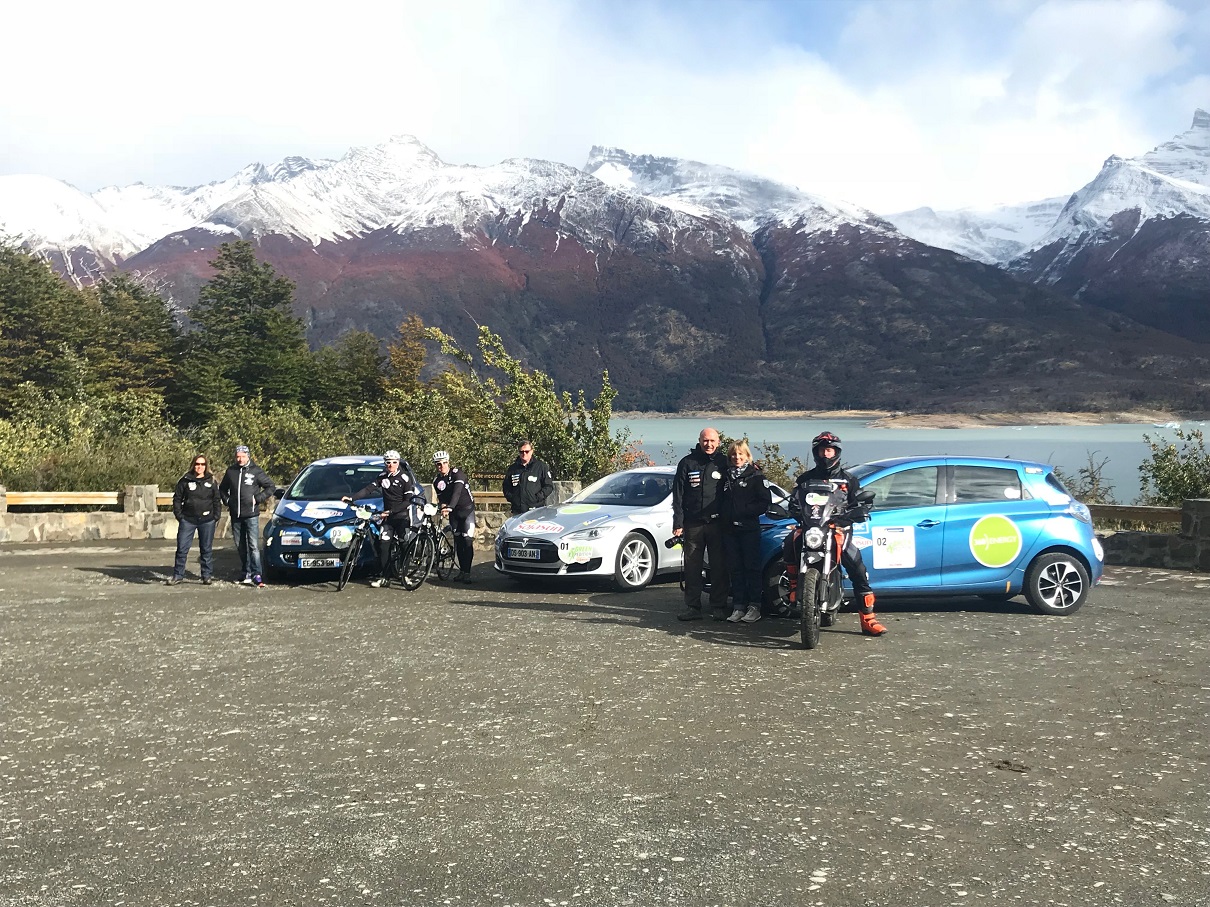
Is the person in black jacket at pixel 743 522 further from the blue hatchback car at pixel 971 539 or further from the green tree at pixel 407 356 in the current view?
the green tree at pixel 407 356

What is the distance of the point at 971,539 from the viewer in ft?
35.0

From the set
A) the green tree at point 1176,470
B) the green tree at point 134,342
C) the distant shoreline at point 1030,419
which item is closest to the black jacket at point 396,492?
the green tree at point 1176,470

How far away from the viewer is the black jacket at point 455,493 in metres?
14.4

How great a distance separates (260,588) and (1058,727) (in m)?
9.75

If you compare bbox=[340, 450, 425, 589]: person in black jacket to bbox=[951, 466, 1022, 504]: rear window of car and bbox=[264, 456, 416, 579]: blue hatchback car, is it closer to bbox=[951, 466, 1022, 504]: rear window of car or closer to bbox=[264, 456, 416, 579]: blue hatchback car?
bbox=[264, 456, 416, 579]: blue hatchback car

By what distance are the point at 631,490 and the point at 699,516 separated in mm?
3738

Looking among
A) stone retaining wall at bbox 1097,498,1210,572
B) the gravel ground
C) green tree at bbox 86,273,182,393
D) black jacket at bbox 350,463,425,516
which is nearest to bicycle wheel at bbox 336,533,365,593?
black jacket at bbox 350,463,425,516

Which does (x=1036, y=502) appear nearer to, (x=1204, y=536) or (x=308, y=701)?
(x=1204, y=536)

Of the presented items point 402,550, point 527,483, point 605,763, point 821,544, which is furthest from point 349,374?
point 605,763

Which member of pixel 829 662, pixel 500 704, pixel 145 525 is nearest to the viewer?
pixel 500 704

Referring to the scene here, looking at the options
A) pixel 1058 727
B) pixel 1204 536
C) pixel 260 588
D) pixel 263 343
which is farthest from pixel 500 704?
pixel 263 343

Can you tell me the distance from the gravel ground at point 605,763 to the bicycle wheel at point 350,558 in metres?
2.76

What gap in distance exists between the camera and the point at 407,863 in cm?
435

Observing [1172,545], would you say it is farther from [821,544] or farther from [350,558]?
[350,558]
